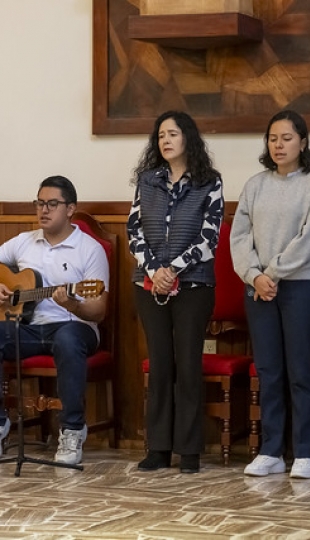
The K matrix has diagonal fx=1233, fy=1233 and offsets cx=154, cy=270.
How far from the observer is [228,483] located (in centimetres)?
513

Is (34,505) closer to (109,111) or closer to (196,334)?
(196,334)

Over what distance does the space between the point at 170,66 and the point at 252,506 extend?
2.35 meters

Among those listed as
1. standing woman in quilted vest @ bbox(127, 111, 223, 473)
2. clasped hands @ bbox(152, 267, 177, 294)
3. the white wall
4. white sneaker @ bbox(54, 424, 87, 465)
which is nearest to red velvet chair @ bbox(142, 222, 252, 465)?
standing woman in quilted vest @ bbox(127, 111, 223, 473)

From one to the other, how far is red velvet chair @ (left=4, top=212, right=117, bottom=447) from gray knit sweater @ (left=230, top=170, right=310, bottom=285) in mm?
891

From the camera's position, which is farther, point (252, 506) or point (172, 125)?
point (172, 125)

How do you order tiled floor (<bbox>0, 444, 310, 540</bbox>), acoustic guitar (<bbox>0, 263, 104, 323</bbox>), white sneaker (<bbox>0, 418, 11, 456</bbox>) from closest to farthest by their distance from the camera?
tiled floor (<bbox>0, 444, 310, 540</bbox>)
acoustic guitar (<bbox>0, 263, 104, 323</bbox>)
white sneaker (<bbox>0, 418, 11, 456</bbox>)

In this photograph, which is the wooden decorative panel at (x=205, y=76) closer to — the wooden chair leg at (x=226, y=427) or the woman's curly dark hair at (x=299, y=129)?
the woman's curly dark hair at (x=299, y=129)

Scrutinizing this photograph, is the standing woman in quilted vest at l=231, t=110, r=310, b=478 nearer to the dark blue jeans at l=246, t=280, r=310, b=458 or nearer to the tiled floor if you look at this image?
the dark blue jeans at l=246, t=280, r=310, b=458

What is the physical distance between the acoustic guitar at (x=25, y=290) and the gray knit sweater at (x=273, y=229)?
714 millimetres

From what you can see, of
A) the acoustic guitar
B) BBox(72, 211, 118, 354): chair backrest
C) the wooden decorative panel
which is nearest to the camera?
the acoustic guitar

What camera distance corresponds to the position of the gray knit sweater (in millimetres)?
5168

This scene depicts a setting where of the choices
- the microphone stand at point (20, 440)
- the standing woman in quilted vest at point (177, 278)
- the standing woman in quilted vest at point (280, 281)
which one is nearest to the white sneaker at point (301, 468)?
the standing woman in quilted vest at point (280, 281)

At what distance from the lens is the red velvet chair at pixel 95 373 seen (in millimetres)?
5711

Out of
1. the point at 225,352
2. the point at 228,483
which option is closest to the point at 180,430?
the point at 228,483
